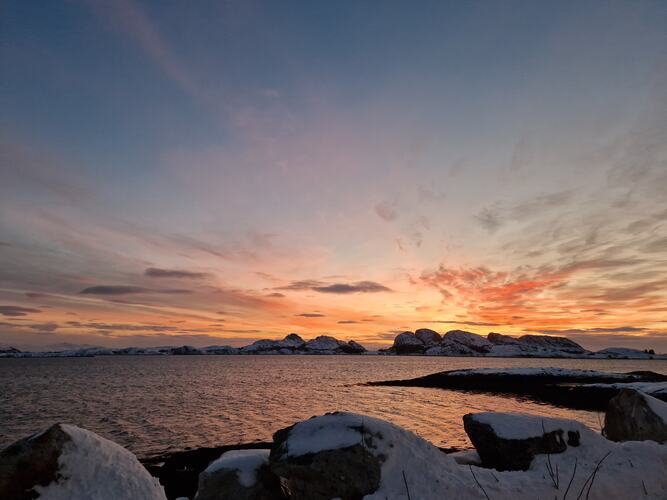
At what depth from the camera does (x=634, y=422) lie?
1107 cm

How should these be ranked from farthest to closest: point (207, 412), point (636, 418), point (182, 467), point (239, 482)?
point (207, 412) < point (182, 467) < point (636, 418) < point (239, 482)

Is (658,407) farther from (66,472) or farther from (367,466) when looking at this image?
(66,472)

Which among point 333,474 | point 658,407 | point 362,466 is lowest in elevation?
point 333,474

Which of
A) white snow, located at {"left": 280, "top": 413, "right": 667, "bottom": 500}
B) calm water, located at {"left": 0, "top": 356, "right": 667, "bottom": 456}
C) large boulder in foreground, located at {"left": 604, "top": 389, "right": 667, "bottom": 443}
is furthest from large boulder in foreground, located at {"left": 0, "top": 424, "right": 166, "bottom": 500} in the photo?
calm water, located at {"left": 0, "top": 356, "right": 667, "bottom": 456}

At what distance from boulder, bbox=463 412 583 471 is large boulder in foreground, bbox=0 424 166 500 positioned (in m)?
6.43

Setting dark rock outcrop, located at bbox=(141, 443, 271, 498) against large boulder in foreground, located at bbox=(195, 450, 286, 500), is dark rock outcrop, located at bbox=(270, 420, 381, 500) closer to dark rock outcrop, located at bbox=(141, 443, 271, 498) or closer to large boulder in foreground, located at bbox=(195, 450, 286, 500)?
large boulder in foreground, located at bbox=(195, 450, 286, 500)

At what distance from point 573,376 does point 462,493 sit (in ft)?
202

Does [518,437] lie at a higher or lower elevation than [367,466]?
higher

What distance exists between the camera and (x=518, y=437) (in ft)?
27.0

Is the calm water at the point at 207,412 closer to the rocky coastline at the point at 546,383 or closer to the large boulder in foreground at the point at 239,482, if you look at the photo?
the rocky coastline at the point at 546,383

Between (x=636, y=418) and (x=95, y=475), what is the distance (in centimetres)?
1298

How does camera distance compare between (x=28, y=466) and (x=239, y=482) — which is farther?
(x=239, y=482)

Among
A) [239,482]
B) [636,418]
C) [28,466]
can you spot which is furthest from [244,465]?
[636,418]

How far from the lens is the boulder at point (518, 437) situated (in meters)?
8.05
